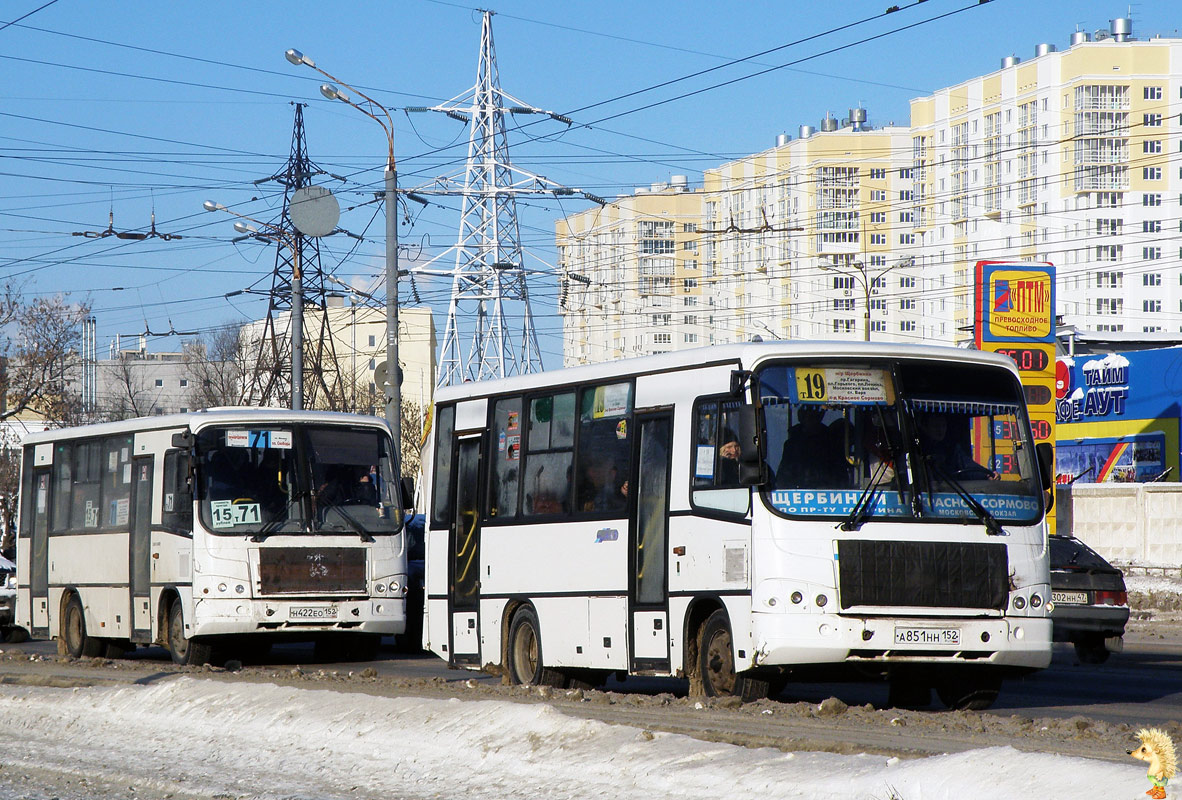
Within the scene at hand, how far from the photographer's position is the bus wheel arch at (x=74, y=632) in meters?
21.3

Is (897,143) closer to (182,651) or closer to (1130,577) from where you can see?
(1130,577)

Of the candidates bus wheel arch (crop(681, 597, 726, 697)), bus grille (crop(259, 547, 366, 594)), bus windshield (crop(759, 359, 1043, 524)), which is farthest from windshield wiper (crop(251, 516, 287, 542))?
bus windshield (crop(759, 359, 1043, 524))

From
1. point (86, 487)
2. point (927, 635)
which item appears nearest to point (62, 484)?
point (86, 487)

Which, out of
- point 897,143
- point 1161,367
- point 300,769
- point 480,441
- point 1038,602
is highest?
point 897,143

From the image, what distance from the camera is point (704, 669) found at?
12.0 meters

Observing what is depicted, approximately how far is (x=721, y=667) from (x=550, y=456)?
120 inches

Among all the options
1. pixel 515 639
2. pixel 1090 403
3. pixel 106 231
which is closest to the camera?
Result: pixel 515 639

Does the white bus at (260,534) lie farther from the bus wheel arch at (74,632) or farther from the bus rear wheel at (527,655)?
the bus rear wheel at (527,655)

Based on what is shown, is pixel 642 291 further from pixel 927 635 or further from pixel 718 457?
pixel 927 635

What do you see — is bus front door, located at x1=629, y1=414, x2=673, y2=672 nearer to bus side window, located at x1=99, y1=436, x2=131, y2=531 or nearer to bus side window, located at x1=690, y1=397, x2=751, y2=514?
bus side window, located at x1=690, y1=397, x2=751, y2=514

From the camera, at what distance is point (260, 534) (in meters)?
18.5

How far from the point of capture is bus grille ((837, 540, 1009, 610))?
11.3 meters

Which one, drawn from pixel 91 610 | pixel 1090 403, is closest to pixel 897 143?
pixel 1090 403

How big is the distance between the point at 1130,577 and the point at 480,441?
21170 mm
